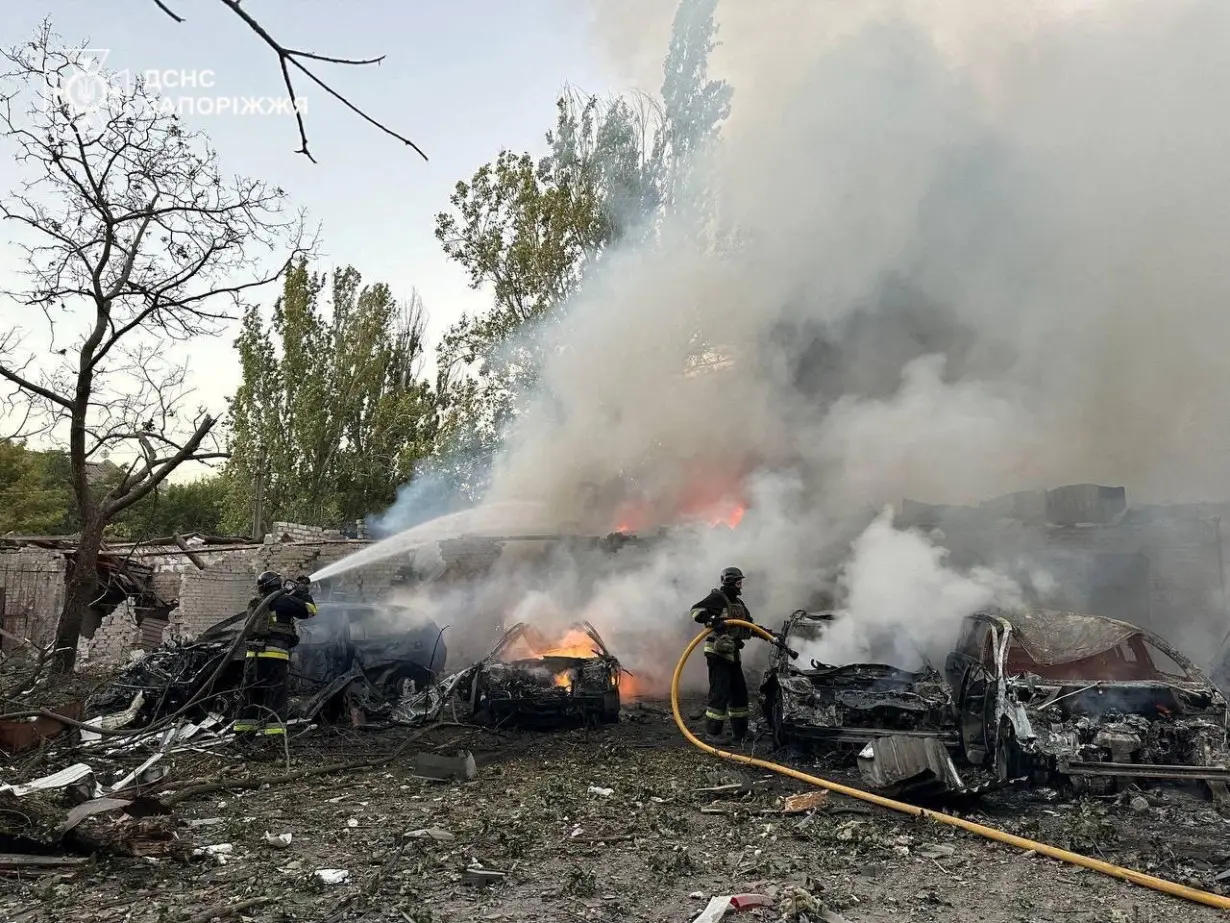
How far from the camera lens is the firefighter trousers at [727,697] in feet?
29.6

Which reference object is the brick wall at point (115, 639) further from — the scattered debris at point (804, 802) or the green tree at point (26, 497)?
the green tree at point (26, 497)

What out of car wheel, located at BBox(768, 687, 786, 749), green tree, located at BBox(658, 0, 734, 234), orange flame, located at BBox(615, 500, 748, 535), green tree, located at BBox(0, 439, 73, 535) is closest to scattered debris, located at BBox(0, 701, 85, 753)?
car wheel, located at BBox(768, 687, 786, 749)

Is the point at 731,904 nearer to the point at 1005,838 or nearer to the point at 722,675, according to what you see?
the point at 1005,838

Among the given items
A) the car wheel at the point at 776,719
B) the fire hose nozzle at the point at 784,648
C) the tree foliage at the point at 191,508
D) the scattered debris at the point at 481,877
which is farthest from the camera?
the tree foliage at the point at 191,508

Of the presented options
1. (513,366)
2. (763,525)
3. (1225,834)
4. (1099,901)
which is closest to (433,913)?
(1099,901)

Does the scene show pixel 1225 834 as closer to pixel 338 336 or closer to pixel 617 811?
pixel 617 811

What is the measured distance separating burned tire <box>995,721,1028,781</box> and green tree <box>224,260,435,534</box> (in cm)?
2107

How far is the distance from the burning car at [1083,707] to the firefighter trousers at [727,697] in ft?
7.02

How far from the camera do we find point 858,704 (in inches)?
301

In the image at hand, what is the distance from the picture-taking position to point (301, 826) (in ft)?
19.4

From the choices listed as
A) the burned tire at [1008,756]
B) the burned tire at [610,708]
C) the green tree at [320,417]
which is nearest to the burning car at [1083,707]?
the burned tire at [1008,756]

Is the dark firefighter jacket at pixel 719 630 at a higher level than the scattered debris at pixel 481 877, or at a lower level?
higher

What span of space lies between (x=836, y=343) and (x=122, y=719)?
16.1m

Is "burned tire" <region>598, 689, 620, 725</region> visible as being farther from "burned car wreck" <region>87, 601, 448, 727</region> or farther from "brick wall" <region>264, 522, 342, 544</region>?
"brick wall" <region>264, 522, 342, 544</region>
